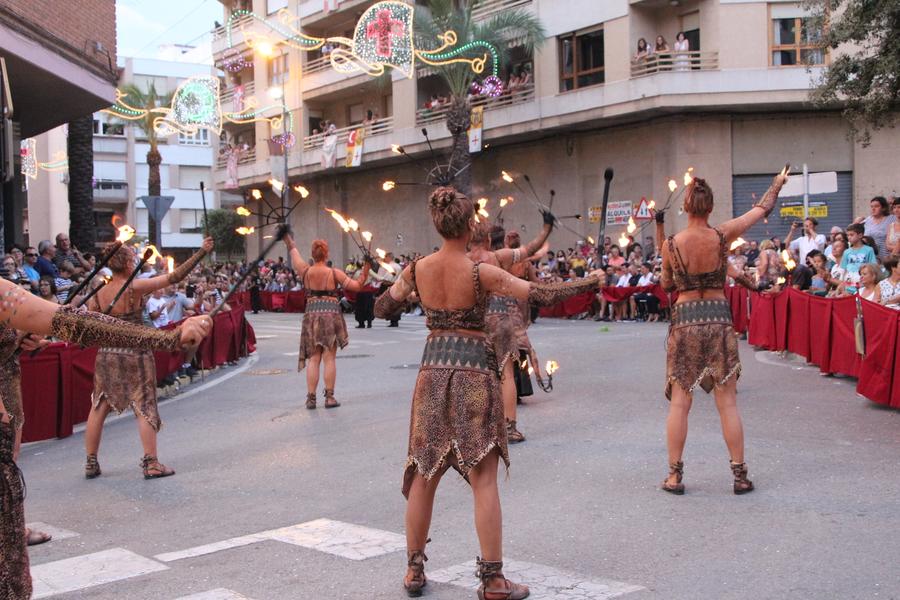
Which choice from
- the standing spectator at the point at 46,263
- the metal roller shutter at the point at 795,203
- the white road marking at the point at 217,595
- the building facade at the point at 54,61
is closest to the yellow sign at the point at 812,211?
the metal roller shutter at the point at 795,203

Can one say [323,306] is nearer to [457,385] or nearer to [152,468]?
[152,468]

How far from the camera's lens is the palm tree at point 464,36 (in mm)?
31188

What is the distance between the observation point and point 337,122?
45000 mm

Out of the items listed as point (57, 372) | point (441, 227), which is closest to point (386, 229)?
point (57, 372)

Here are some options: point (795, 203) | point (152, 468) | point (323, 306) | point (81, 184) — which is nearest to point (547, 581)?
point (152, 468)

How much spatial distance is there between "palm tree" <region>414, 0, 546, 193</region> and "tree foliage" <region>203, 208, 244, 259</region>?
3433cm

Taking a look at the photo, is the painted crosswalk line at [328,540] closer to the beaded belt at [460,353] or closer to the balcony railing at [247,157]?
the beaded belt at [460,353]

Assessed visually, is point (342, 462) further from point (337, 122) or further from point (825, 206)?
point (337, 122)

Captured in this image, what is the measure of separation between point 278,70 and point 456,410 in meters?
44.3

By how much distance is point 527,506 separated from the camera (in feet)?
22.0

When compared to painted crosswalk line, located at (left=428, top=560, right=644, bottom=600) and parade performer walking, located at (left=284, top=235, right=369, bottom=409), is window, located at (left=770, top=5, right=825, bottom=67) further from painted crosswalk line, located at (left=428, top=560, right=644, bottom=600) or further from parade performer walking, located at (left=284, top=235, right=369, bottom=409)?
painted crosswalk line, located at (left=428, top=560, right=644, bottom=600)

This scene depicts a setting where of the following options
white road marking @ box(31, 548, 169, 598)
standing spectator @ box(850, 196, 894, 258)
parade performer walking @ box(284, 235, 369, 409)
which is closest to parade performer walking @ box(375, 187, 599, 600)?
white road marking @ box(31, 548, 169, 598)

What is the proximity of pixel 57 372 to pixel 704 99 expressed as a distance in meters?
21.8

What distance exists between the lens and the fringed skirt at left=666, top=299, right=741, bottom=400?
7.05 meters
